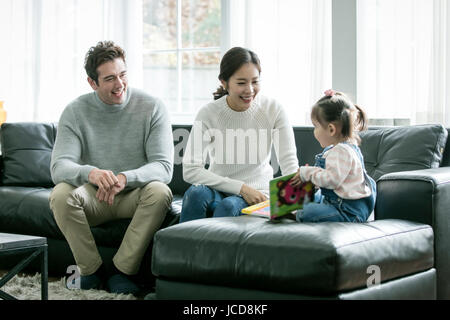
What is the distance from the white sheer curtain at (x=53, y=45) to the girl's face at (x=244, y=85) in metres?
2.11

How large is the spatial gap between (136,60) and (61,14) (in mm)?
779

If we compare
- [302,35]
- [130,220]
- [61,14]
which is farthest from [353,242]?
[61,14]

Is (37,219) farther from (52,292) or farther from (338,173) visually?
(338,173)

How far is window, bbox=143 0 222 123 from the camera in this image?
4.54 meters

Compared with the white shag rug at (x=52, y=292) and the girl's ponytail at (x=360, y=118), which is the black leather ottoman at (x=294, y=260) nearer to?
the girl's ponytail at (x=360, y=118)

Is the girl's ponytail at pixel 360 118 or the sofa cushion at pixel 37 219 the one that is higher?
the girl's ponytail at pixel 360 118

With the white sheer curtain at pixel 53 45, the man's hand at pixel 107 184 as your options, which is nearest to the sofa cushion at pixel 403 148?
the man's hand at pixel 107 184

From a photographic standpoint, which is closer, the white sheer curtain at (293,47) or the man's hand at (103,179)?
the man's hand at (103,179)

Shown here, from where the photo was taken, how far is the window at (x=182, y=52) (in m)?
4.54

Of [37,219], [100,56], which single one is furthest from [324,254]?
[37,219]

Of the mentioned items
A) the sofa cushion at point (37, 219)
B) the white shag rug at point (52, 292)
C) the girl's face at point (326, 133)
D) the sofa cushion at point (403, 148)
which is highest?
the girl's face at point (326, 133)

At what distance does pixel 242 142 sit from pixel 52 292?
3.56ft

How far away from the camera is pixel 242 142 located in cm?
283

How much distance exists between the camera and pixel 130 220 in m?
2.90
